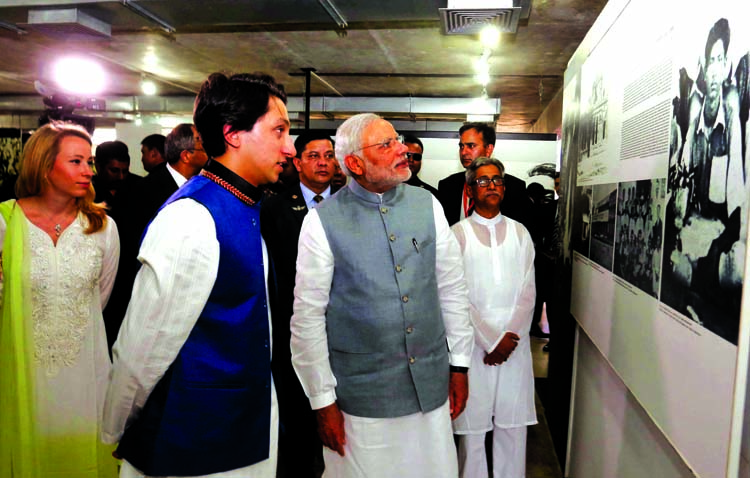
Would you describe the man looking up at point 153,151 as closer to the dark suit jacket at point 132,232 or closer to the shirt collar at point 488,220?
the dark suit jacket at point 132,232

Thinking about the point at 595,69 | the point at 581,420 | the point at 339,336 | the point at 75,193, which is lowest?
the point at 581,420

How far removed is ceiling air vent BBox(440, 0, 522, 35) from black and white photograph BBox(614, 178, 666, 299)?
1952 mm

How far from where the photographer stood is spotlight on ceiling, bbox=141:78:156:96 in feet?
28.3

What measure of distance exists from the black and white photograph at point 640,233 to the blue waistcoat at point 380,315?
2.20ft

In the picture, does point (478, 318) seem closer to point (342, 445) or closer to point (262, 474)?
point (342, 445)

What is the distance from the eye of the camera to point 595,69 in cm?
250

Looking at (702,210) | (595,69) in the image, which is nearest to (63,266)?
(702,210)

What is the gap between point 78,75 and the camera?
8250 millimetres

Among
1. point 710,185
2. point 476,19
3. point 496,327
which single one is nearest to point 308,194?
point 496,327

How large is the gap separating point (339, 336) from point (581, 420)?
1651mm

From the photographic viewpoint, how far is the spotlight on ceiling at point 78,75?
7711 mm

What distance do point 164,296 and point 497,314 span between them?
1.82 m

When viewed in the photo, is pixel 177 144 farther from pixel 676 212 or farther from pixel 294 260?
pixel 676 212

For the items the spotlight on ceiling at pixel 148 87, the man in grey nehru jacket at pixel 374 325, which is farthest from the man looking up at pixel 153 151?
the spotlight on ceiling at pixel 148 87
